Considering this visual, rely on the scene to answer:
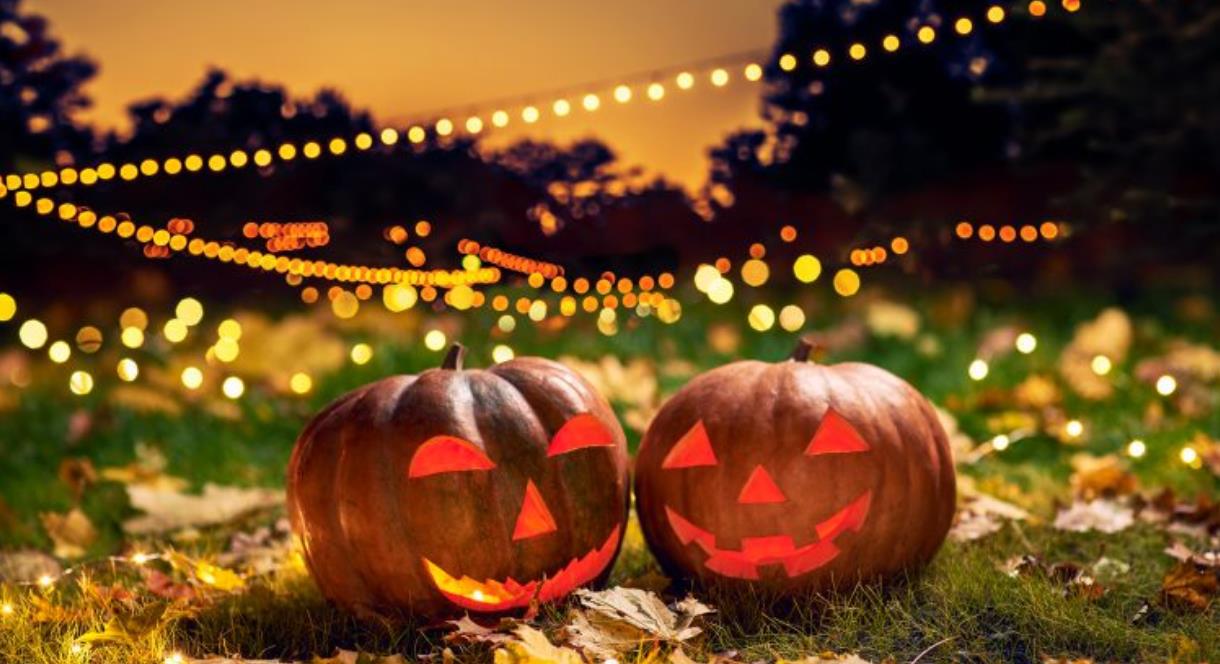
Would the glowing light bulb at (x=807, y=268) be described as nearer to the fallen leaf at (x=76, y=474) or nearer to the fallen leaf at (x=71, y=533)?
the fallen leaf at (x=76, y=474)

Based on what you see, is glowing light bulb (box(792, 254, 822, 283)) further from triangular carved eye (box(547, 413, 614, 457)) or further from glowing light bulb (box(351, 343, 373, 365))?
triangular carved eye (box(547, 413, 614, 457))

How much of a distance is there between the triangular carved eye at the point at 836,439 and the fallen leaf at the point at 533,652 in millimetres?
796

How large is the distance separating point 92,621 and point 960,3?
5.94 metres

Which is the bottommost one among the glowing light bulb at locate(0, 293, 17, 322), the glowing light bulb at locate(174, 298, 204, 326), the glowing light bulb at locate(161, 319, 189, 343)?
the glowing light bulb at locate(161, 319, 189, 343)

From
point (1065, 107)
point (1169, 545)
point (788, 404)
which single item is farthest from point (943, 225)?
point (788, 404)

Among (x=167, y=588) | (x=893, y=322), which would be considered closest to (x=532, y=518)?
(x=167, y=588)

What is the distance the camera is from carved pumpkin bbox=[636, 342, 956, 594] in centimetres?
297

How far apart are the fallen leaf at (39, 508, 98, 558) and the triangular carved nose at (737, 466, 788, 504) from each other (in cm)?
222

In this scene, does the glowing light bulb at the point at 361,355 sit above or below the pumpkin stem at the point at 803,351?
below

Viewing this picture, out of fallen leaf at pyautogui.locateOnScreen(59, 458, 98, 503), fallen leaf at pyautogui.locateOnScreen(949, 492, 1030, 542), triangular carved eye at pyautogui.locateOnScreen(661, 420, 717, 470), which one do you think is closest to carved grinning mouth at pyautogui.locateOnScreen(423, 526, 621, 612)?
triangular carved eye at pyautogui.locateOnScreen(661, 420, 717, 470)

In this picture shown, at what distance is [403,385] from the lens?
303 cm

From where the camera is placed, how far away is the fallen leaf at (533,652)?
242 cm

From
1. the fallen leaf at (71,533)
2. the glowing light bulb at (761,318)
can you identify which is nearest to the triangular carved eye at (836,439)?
the fallen leaf at (71,533)

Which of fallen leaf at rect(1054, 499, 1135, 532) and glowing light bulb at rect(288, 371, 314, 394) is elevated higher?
glowing light bulb at rect(288, 371, 314, 394)
